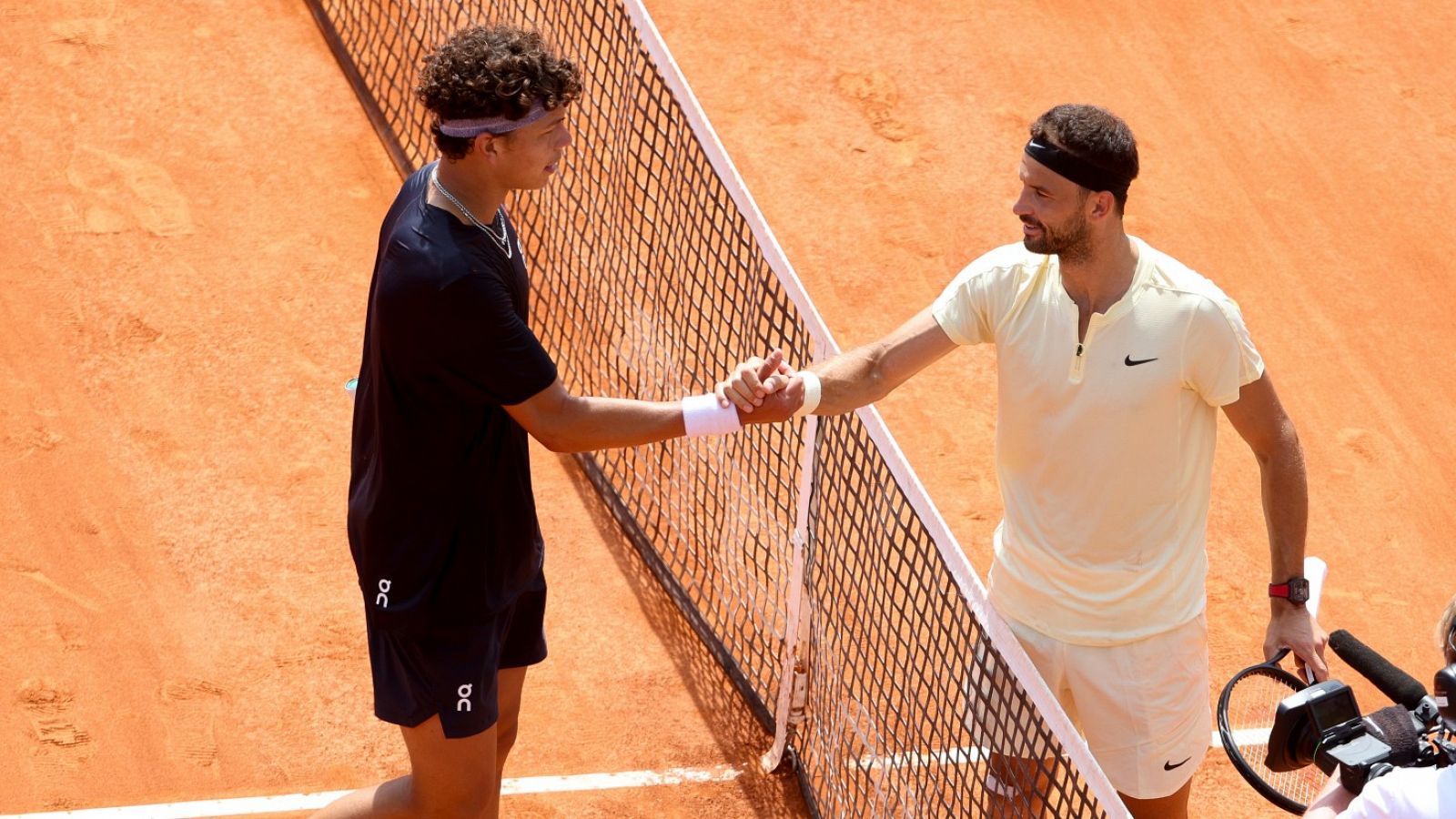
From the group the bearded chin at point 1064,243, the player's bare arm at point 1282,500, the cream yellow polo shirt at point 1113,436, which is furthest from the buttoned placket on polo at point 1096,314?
the player's bare arm at point 1282,500

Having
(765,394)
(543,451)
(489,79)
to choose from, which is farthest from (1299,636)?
(543,451)

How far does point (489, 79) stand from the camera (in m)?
3.87

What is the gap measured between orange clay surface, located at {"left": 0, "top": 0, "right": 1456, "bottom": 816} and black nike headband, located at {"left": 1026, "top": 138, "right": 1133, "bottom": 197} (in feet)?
8.05

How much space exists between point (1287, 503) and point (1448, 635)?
1.03 meters

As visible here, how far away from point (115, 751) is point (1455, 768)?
4173mm

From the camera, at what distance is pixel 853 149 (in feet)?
28.5

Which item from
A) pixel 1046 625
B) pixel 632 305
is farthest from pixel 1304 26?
pixel 1046 625

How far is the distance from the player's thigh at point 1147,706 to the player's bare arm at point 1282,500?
8.9 inches

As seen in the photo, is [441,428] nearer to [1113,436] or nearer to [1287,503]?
[1113,436]

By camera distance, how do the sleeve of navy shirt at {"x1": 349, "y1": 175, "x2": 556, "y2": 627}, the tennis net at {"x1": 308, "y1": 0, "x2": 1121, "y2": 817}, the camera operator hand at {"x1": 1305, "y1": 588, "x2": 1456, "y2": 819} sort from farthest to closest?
the tennis net at {"x1": 308, "y1": 0, "x2": 1121, "y2": 817}
the sleeve of navy shirt at {"x1": 349, "y1": 175, "x2": 556, "y2": 627}
the camera operator hand at {"x1": 1305, "y1": 588, "x2": 1456, "y2": 819}

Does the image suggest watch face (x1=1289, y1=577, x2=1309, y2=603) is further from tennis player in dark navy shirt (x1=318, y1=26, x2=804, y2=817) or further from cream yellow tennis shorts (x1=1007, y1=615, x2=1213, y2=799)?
tennis player in dark navy shirt (x1=318, y1=26, x2=804, y2=817)

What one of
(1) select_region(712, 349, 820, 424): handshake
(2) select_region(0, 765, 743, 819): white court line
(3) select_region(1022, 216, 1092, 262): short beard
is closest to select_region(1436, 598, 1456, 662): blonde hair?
(3) select_region(1022, 216, 1092, 262): short beard

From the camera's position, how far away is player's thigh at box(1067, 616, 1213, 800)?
4.27 m

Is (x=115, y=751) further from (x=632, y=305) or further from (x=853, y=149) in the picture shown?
(x=853, y=149)
